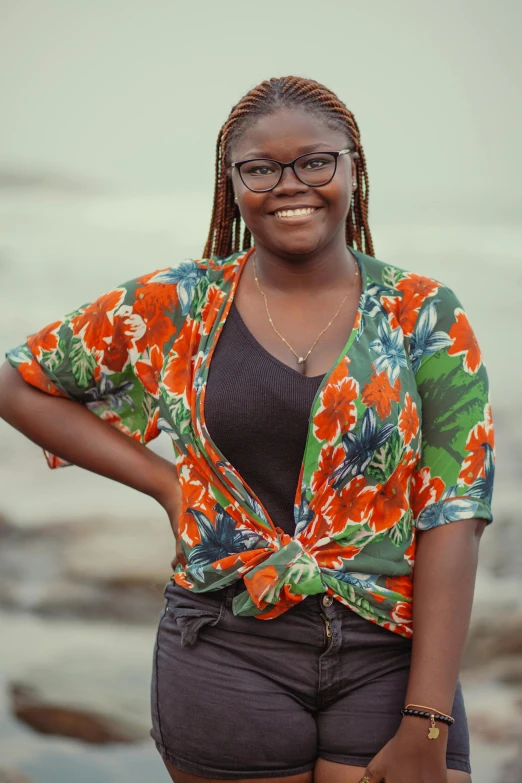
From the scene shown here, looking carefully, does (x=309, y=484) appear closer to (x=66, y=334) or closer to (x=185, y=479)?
(x=185, y=479)

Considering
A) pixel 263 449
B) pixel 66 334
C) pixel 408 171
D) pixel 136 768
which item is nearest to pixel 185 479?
pixel 263 449

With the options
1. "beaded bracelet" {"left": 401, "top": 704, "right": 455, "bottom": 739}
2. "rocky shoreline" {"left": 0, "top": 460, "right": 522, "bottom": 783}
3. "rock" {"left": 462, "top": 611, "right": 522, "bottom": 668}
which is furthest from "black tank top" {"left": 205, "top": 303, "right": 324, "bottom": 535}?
"rock" {"left": 462, "top": 611, "right": 522, "bottom": 668}

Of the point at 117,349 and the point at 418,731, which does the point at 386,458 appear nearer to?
the point at 418,731

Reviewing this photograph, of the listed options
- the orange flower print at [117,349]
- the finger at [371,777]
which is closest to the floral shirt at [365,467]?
the orange flower print at [117,349]

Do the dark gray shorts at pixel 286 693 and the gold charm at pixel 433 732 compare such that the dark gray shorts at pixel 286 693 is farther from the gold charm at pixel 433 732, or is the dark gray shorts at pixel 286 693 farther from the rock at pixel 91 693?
the rock at pixel 91 693

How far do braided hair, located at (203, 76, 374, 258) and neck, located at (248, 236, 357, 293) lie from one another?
18 centimetres

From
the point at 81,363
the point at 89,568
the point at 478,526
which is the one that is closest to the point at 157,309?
the point at 81,363

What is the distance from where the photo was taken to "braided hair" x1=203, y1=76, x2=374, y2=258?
1.70 metres

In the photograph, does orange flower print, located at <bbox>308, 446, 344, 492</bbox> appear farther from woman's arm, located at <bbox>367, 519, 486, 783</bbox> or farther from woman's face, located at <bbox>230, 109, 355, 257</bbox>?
woman's face, located at <bbox>230, 109, 355, 257</bbox>

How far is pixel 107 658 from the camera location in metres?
3.30

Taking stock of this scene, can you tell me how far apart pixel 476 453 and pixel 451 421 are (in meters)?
0.06

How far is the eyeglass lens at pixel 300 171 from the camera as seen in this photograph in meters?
1.66

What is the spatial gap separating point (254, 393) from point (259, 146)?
41 centimetres

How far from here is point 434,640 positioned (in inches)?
62.0
